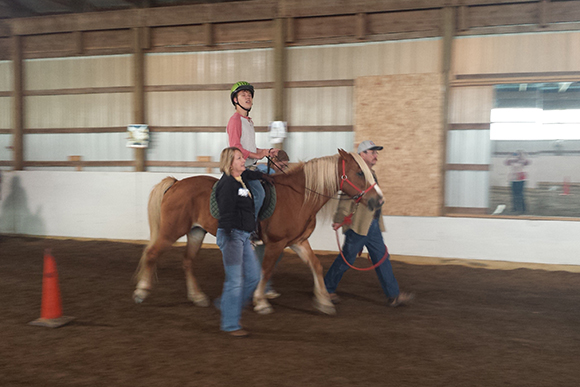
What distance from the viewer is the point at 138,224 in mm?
9344

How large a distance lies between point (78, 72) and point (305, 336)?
27.1 ft

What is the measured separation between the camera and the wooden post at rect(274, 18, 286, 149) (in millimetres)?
8742

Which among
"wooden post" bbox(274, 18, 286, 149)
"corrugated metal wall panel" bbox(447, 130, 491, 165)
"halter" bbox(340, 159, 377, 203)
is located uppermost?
"wooden post" bbox(274, 18, 286, 149)

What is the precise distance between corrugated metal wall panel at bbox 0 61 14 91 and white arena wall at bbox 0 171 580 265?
1905 mm

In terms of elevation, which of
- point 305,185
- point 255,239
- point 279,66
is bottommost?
point 255,239

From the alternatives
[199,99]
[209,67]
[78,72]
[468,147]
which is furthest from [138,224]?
[468,147]

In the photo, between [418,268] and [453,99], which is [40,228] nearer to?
[418,268]

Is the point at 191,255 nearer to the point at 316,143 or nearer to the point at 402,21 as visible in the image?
the point at 316,143

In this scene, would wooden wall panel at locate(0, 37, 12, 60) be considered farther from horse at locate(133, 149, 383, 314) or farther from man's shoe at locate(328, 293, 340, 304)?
man's shoe at locate(328, 293, 340, 304)

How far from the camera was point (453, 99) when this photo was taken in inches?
314

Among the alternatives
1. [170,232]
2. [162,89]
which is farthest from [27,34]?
[170,232]

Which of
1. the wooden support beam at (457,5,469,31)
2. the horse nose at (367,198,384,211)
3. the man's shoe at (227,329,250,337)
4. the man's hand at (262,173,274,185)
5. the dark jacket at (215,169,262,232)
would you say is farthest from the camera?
the wooden support beam at (457,5,469,31)

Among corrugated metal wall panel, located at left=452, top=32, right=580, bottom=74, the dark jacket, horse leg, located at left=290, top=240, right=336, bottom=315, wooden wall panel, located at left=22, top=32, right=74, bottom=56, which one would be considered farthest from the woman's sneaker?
wooden wall panel, located at left=22, top=32, right=74, bottom=56

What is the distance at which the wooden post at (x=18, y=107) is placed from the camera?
33.7ft
